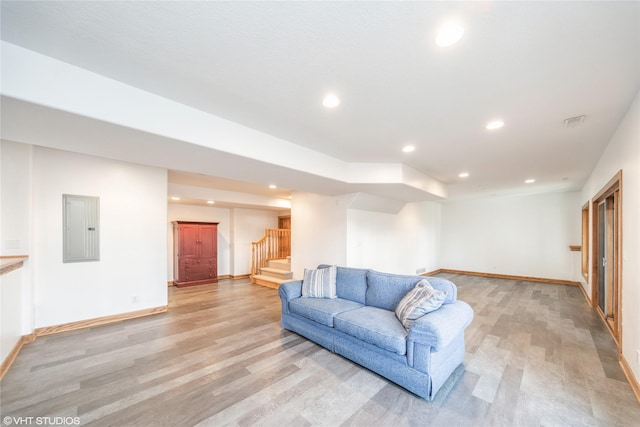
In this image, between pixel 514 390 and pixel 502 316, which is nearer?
pixel 514 390

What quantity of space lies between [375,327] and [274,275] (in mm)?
4669

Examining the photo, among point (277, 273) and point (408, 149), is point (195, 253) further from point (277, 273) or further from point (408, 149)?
point (408, 149)

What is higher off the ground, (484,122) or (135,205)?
(484,122)

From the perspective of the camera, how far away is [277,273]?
264 inches

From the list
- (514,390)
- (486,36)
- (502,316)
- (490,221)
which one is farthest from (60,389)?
(490,221)

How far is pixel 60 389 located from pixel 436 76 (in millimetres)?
4168

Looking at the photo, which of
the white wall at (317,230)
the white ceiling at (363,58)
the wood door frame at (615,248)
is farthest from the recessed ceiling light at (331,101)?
the wood door frame at (615,248)

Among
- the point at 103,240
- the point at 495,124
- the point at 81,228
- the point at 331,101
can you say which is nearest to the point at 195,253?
the point at 103,240

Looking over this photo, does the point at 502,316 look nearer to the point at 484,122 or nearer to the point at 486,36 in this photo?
the point at 484,122

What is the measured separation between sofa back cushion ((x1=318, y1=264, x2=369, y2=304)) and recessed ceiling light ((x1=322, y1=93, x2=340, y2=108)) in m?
2.21

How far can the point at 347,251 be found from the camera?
17.6ft

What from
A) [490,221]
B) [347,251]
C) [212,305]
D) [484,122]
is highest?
[484,122]

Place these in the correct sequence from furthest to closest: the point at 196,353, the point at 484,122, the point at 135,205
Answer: the point at 135,205
the point at 196,353
the point at 484,122

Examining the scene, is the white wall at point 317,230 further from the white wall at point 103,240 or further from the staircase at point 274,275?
the white wall at point 103,240
